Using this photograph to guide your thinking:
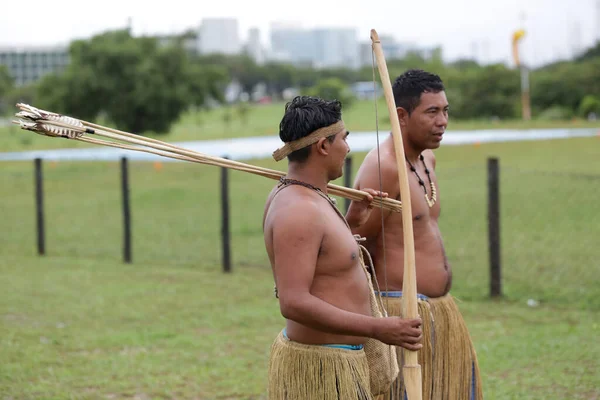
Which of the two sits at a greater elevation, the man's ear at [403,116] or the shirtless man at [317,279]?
the man's ear at [403,116]

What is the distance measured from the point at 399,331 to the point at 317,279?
0.36 meters

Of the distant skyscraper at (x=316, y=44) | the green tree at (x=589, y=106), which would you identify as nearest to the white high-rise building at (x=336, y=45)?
the distant skyscraper at (x=316, y=44)

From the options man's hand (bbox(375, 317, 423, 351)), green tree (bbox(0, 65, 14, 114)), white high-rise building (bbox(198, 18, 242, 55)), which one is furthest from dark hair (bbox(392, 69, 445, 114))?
white high-rise building (bbox(198, 18, 242, 55))

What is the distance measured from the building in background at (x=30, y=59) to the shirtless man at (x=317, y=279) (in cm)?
15886

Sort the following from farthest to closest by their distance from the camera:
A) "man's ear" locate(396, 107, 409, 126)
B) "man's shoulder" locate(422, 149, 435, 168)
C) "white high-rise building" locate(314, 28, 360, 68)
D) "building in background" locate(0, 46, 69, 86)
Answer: "white high-rise building" locate(314, 28, 360, 68) → "building in background" locate(0, 46, 69, 86) → "man's shoulder" locate(422, 149, 435, 168) → "man's ear" locate(396, 107, 409, 126)

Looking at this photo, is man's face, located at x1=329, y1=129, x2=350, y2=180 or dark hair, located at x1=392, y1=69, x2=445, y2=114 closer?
man's face, located at x1=329, y1=129, x2=350, y2=180

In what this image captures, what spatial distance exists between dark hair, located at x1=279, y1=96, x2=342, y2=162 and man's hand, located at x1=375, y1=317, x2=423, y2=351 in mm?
696

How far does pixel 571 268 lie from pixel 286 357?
6.82 meters

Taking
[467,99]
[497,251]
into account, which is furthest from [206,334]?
[467,99]

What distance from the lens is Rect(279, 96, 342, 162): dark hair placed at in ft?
10.2

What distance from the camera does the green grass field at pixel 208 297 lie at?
19.4ft

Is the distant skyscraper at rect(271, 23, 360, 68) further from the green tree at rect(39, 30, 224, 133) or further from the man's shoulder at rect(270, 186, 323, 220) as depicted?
the man's shoulder at rect(270, 186, 323, 220)

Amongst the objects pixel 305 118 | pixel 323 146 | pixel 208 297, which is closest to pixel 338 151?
pixel 323 146

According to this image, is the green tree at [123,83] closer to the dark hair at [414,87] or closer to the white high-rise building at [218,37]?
the dark hair at [414,87]
